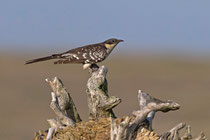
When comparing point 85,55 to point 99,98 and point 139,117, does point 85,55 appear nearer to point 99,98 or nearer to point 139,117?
point 99,98

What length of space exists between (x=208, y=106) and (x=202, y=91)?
5.99m

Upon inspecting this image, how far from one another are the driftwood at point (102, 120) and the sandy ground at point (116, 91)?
1838 cm

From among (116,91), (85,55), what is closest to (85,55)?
(85,55)

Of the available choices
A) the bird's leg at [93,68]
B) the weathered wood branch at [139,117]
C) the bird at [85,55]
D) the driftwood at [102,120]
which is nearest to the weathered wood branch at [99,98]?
the driftwood at [102,120]

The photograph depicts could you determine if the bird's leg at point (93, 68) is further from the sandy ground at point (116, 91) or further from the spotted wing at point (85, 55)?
the sandy ground at point (116, 91)

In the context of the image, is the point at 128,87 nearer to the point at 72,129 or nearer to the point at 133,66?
the point at 133,66

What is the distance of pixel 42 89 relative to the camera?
149ft

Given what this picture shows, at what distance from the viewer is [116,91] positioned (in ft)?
152

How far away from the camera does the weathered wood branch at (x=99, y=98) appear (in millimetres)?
9570

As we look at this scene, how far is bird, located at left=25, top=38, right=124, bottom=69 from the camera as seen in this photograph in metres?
13.3

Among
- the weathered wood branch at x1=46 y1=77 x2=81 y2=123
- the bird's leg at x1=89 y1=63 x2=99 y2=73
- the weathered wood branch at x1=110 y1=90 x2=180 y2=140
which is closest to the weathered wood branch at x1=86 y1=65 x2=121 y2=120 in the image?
the weathered wood branch at x1=46 y1=77 x2=81 y2=123

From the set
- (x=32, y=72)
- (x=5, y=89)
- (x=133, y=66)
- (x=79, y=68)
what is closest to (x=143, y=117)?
(x=5, y=89)

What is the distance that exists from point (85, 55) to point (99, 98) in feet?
12.4

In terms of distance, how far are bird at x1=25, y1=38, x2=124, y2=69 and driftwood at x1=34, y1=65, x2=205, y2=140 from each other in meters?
3.45
